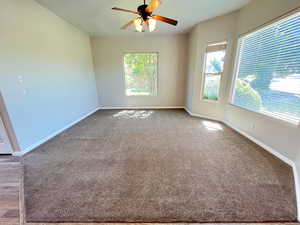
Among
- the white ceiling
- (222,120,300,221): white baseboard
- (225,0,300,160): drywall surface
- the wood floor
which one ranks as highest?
the white ceiling

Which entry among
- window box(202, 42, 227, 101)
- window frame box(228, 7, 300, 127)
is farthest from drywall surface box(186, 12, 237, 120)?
window frame box(228, 7, 300, 127)

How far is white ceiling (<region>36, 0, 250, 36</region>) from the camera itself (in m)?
2.56

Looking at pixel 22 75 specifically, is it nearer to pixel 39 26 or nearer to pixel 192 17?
pixel 39 26

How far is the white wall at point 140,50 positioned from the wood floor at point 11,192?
11.5ft

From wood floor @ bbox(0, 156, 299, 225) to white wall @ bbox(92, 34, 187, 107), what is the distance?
3512 mm

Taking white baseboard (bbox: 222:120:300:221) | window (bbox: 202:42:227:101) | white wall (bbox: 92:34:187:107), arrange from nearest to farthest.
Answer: white baseboard (bbox: 222:120:300:221) → window (bbox: 202:42:227:101) → white wall (bbox: 92:34:187:107)

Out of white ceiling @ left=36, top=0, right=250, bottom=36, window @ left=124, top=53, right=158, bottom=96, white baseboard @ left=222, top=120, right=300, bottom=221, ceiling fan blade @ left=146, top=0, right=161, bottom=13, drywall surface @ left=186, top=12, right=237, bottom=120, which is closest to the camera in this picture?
white baseboard @ left=222, top=120, right=300, bottom=221

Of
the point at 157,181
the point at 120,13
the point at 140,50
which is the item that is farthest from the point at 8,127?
the point at 140,50

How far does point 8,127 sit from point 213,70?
191 inches

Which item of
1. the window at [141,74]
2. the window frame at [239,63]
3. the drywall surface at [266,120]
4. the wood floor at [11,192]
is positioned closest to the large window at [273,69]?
the window frame at [239,63]

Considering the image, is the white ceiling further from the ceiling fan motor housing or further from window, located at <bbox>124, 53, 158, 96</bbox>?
window, located at <bbox>124, 53, 158, 96</bbox>

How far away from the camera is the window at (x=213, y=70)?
3490mm

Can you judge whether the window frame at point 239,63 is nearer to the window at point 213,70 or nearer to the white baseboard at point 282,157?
the window at point 213,70

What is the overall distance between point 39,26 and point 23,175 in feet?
9.36
